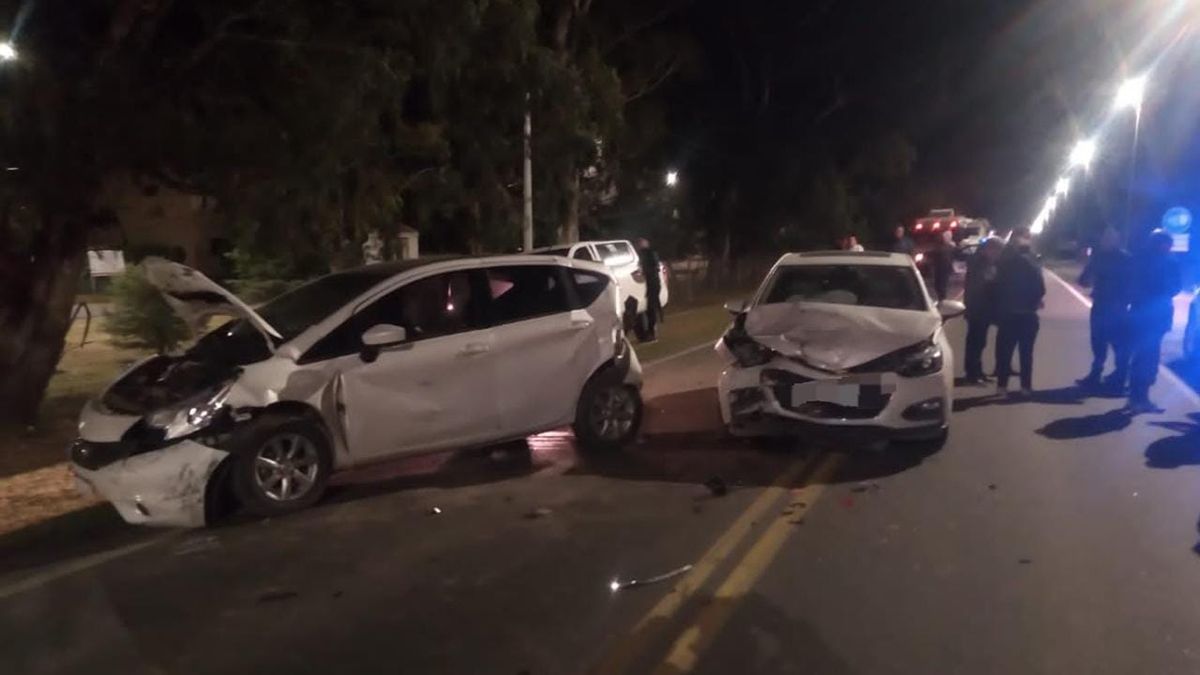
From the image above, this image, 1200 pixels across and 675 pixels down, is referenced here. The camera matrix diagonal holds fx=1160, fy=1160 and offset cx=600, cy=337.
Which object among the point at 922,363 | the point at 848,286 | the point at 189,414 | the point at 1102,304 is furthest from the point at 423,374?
the point at 1102,304

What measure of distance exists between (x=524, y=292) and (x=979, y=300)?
5832 millimetres

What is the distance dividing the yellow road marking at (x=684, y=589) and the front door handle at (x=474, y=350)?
91.1 inches

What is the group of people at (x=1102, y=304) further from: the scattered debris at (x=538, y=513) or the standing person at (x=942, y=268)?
the standing person at (x=942, y=268)

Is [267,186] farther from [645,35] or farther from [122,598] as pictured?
[645,35]

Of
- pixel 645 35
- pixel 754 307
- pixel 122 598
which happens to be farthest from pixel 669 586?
pixel 645 35

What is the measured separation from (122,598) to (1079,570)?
5.17 metres

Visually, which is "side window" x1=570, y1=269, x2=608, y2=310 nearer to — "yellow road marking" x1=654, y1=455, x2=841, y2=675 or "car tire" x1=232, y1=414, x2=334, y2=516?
"yellow road marking" x1=654, y1=455, x2=841, y2=675

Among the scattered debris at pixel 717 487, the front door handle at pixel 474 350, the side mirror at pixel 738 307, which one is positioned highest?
the side mirror at pixel 738 307

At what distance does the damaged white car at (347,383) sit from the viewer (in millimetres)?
7395

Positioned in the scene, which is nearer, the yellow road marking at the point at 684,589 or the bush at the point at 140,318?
the yellow road marking at the point at 684,589

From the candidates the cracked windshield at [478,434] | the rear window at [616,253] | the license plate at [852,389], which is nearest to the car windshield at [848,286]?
the cracked windshield at [478,434]

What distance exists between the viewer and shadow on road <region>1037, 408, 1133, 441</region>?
10.2 m

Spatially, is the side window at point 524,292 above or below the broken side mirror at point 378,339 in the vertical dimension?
above

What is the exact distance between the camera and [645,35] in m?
31.6
